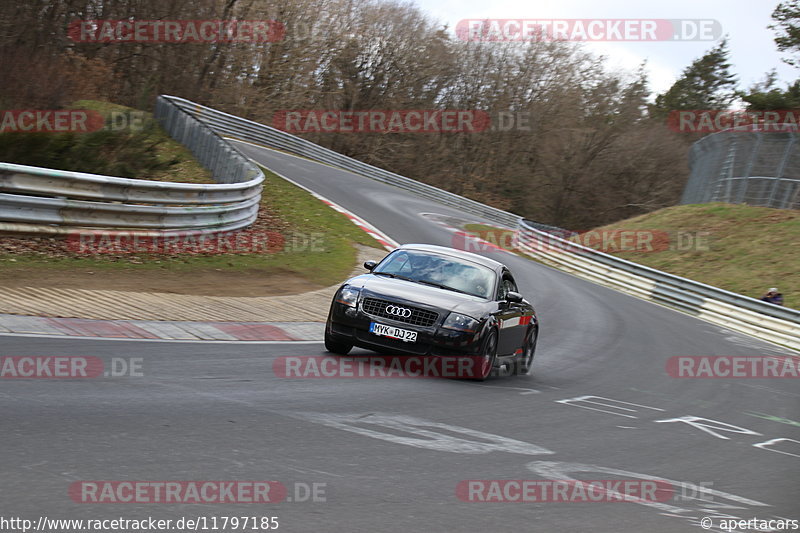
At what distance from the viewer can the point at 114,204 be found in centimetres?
1444

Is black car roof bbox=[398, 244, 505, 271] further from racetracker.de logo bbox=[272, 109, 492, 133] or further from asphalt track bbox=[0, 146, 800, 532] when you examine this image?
racetracker.de logo bbox=[272, 109, 492, 133]

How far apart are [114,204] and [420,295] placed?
6.97 meters

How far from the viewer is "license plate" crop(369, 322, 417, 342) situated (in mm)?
9562

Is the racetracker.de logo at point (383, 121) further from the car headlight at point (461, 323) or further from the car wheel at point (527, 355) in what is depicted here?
the car headlight at point (461, 323)

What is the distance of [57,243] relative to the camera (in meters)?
13.6

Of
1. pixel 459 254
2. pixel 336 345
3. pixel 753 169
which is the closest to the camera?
pixel 336 345

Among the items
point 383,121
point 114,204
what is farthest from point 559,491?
point 383,121

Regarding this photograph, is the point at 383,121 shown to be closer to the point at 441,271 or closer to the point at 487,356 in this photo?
the point at 441,271

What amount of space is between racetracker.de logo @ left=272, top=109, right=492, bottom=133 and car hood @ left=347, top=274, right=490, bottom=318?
1721 inches

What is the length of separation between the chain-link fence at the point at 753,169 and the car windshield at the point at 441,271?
27.5 m

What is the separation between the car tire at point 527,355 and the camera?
11.7 meters

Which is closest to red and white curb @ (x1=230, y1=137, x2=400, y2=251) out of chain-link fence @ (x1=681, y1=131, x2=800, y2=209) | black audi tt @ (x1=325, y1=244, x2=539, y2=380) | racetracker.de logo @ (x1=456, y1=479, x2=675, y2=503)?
black audi tt @ (x1=325, y1=244, x2=539, y2=380)

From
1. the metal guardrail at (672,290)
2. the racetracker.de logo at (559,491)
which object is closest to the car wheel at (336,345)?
the racetracker.de logo at (559,491)

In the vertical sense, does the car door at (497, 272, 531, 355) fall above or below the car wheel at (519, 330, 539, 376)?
above
